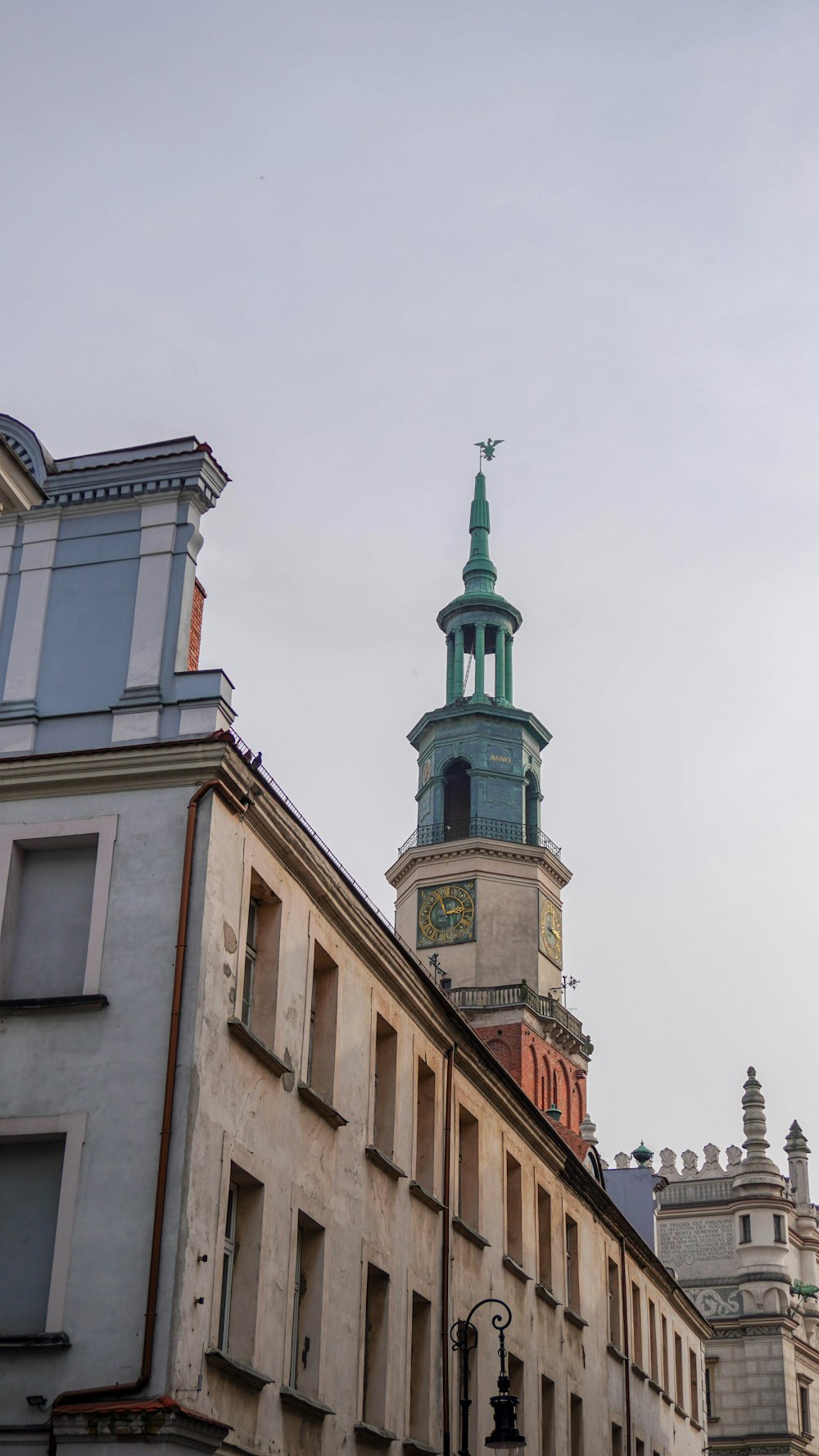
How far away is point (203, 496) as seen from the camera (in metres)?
22.0

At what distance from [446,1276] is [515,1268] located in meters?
4.32

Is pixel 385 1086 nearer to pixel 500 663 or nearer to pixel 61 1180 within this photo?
pixel 61 1180

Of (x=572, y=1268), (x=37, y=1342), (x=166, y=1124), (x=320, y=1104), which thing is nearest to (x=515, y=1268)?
(x=572, y=1268)

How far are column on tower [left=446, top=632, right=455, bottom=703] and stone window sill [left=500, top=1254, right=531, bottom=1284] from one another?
49.2 meters

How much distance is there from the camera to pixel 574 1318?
109 feet

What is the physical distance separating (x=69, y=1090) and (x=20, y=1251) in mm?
1620

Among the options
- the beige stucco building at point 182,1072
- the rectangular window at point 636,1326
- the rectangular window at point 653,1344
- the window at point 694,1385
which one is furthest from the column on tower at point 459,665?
the beige stucco building at point 182,1072

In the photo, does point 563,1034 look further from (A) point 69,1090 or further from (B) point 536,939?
(A) point 69,1090

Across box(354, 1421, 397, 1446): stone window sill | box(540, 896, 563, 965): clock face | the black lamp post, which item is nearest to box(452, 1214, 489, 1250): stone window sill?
the black lamp post

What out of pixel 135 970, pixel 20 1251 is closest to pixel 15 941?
pixel 135 970

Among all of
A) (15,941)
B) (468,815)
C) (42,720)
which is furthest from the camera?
(468,815)

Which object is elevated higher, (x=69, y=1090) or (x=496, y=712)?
(x=496, y=712)

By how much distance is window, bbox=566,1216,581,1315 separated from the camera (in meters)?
34.1

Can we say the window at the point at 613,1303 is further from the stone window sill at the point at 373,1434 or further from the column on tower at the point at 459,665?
the column on tower at the point at 459,665
